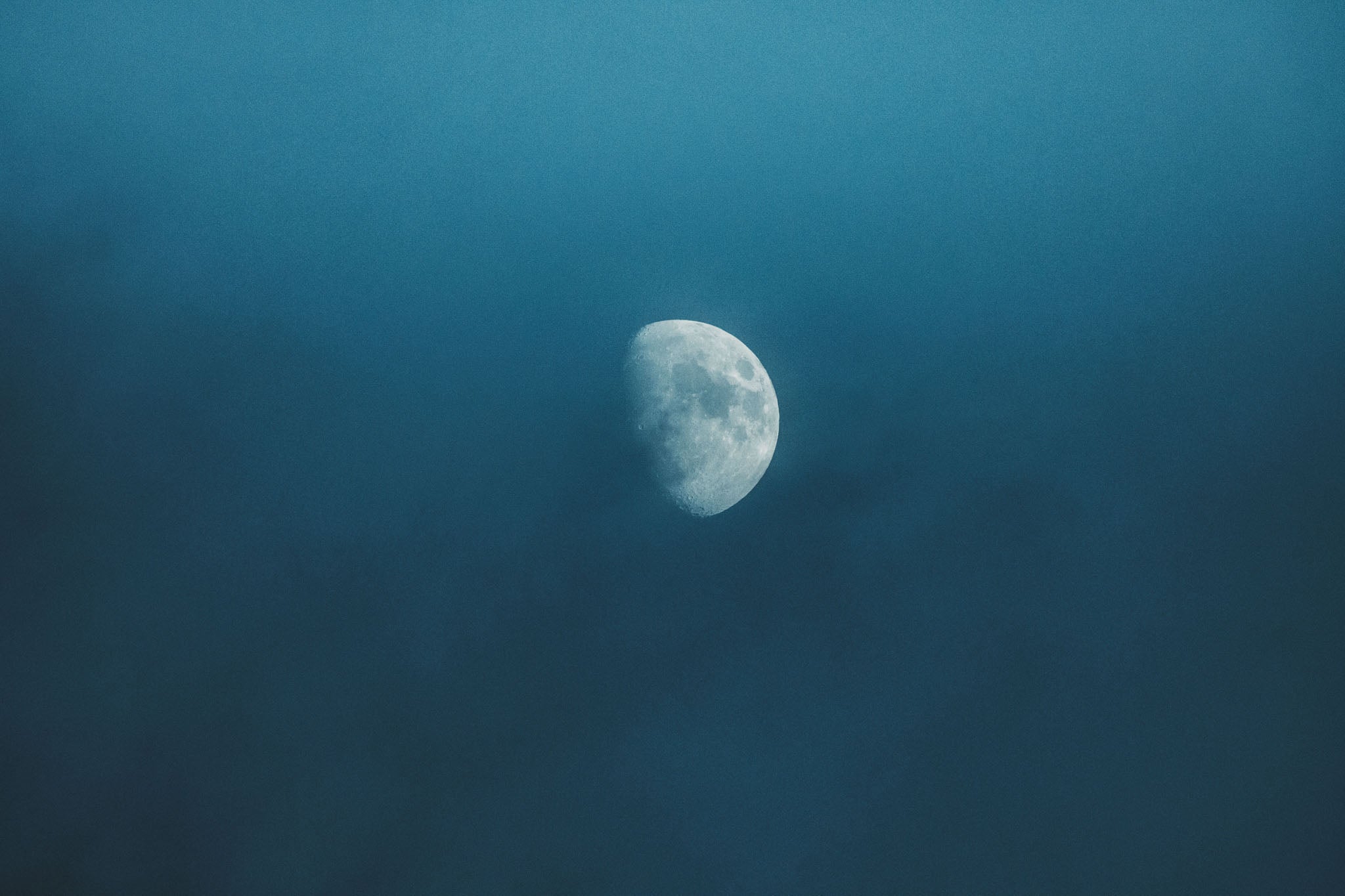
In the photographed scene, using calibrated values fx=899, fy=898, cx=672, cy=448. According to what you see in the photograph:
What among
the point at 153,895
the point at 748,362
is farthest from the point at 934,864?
the point at 153,895

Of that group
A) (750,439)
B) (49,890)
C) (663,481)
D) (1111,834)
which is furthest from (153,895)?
(1111,834)

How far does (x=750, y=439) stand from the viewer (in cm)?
895

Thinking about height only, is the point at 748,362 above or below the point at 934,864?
above

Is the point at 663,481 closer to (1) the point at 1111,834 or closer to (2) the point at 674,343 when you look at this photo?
(2) the point at 674,343

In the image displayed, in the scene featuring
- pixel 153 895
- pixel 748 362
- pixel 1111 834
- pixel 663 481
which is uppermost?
pixel 748 362

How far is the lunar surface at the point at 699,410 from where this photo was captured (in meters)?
8.73

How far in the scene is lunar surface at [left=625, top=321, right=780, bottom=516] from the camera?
8727 mm

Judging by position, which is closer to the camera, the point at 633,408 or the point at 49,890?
the point at 49,890

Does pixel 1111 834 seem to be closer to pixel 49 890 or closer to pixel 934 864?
pixel 934 864

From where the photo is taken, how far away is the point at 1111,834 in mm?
8453

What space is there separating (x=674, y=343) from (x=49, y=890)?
7.33 m

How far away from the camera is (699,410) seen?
8.86 meters

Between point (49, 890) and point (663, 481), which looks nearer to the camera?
point (49, 890)

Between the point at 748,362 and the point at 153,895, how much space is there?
7222 mm
